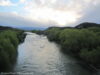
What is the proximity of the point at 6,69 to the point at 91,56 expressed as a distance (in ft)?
51.2

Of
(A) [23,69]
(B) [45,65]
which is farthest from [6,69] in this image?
(B) [45,65]

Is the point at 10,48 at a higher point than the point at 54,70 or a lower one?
higher

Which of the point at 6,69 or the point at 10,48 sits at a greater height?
the point at 10,48

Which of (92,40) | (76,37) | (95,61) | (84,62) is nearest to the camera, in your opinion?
(95,61)

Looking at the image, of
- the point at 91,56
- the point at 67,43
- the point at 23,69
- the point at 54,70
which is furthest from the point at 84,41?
the point at 23,69

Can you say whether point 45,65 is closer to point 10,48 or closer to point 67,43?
point 10,48

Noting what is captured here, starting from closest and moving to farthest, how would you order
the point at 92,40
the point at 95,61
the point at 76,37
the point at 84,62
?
the point at 95,61 → the point at 84,62 → the point at 92,40 → the point at 76,37

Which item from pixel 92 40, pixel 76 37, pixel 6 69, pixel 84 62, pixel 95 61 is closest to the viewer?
pixel 6 69

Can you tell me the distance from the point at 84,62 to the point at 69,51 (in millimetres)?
14096

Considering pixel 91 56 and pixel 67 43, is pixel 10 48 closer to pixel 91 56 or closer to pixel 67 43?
pixel 91 56

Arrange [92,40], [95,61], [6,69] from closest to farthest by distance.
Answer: [6,69] → [95,61] → [92,40]

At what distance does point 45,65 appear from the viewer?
1531 inches

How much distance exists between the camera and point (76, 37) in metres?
52.3

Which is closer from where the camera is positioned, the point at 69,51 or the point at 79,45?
the point at 79,45
